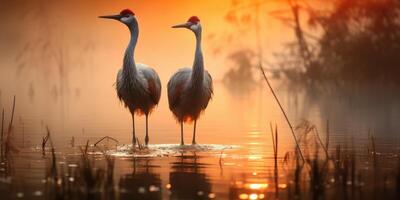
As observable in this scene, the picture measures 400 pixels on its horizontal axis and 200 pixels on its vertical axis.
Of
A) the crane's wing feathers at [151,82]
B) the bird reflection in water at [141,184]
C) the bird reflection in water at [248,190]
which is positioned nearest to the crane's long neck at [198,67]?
the crane's wing feathers at [151,82]

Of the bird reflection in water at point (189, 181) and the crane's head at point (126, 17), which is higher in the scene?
the crane's head at point (126, 17)

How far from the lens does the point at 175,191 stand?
10.4m

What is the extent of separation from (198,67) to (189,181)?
5.77 metres

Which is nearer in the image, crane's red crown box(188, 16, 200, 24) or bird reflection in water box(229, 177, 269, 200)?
bird reflection in water box(229, 177, 269, 200)

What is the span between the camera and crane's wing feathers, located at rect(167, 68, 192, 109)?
57.1 ft

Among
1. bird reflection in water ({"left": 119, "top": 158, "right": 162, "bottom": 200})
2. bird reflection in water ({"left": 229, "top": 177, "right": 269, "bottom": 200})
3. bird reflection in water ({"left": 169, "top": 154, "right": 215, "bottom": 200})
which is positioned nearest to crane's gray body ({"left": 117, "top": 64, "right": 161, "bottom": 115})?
bird reflection in water ({"left": 169, "top": 154, "right": 215, "bottom": 200})

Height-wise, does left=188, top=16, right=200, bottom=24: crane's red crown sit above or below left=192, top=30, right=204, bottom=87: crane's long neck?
above

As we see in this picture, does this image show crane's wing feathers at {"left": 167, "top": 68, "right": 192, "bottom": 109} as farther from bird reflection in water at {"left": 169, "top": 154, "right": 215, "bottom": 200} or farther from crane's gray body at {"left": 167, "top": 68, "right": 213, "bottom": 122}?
bird reflection in water at {"left": 169, "top": 154, "right": 215, "bottom": 200}

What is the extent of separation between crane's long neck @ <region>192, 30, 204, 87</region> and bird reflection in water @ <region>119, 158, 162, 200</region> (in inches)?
160

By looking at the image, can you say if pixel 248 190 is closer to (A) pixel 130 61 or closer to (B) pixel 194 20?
(A) pixel 130 61

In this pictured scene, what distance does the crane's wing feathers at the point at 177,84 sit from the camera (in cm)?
1739

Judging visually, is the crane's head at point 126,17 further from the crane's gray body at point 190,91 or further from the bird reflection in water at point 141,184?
the bird reflection in water at point 141,184

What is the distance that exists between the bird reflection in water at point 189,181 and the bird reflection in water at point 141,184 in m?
0.17

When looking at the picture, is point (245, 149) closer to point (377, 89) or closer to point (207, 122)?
point (207, 122)
